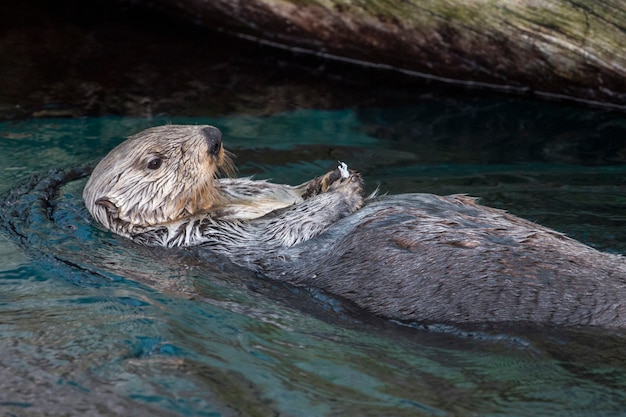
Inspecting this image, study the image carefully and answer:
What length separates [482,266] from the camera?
13.6 feet

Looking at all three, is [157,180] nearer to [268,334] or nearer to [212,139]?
[212,139]

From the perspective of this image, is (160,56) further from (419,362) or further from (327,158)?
(419,362)

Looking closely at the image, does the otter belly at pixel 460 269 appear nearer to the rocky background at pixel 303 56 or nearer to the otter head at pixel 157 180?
the otter head at pixel 157 180

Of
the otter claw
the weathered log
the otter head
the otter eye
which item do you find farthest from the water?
the weathered log

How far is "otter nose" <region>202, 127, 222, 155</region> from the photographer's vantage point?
5039mm

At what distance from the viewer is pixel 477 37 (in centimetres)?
736

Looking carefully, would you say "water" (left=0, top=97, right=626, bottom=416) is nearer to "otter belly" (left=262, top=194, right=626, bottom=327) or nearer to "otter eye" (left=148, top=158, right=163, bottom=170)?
"otter belly" (left=262, top=194, right=626, bottom=327)

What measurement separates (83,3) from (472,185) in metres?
5.76

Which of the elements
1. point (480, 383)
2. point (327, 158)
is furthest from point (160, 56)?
point (480, 383)

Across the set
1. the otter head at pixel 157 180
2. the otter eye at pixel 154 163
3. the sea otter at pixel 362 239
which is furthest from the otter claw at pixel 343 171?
the otter eye at pixel 154 163

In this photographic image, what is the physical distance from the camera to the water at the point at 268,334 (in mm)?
3449

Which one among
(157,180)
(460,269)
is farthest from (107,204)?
(460,269)

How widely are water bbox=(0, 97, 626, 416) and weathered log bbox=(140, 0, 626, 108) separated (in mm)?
1021

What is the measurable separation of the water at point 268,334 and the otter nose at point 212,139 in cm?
65
